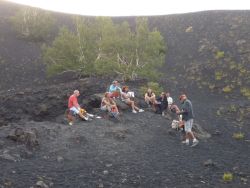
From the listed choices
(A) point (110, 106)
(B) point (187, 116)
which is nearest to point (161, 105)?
(A) point (110, 106)

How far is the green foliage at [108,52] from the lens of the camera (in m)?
32.3

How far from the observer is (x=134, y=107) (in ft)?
72.1

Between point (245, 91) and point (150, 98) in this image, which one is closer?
point (150, 98)

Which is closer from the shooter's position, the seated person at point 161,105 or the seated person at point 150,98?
the seated person at point 161,105

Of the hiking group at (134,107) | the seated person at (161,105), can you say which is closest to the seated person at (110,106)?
the hiking group at (134,107)

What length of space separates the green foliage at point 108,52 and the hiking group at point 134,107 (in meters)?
9.15

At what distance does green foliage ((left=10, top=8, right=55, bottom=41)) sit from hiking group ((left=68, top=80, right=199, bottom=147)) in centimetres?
2499

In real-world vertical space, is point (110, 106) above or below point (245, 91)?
below

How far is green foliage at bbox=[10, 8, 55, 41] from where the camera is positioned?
45.2m

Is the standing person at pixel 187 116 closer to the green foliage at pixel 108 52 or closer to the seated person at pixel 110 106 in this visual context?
the seated person at pixel 110 106

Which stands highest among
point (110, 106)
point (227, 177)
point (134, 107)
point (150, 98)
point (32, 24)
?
point (32, 24)

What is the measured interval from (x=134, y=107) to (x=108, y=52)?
41.4 feet

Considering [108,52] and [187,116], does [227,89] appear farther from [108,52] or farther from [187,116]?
[187,116]

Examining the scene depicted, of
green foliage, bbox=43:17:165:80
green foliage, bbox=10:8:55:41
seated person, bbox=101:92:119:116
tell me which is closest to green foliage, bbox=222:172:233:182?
seated person, bbox=101:92:119:116
